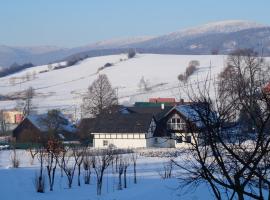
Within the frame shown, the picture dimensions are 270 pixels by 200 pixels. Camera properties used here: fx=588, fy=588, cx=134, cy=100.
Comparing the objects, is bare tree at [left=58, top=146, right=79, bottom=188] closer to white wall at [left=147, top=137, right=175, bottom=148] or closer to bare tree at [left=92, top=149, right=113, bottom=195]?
bare tree at [left=92, top=149, right=113, bottom=195]

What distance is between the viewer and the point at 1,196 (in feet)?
63.8

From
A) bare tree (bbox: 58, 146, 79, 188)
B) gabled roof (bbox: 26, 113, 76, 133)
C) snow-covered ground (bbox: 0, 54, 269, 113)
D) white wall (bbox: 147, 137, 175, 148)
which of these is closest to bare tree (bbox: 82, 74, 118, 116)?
gabled roof (bbox: 26, 113, 76, 133)

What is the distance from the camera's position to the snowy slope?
85.4 meters

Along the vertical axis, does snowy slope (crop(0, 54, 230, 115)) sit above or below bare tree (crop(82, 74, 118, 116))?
above

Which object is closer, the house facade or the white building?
the white building

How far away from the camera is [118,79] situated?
101m

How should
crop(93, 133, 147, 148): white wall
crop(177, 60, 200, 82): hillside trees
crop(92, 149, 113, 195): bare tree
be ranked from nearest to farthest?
1. crop(92, 149, 113, 195): bare tree
2. crop(93, 133, 147, 148): white wall
3. crop(177, 60, 200, 82): hillside trees

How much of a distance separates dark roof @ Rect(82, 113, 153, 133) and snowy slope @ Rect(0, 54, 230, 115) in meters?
31.0

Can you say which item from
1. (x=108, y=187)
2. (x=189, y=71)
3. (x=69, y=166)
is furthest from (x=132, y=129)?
(x=189, y=71)

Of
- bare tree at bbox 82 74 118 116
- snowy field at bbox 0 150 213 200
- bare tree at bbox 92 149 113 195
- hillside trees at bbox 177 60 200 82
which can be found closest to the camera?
snowy field at bbox 0 150 213 200

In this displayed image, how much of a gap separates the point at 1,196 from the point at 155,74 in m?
84.7

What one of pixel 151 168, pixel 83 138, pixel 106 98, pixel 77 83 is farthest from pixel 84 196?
pixel 77 83

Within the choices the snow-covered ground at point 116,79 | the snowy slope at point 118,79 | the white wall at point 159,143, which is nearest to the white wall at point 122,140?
the white wall at point 159,143

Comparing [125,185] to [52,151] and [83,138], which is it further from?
[83,138]
